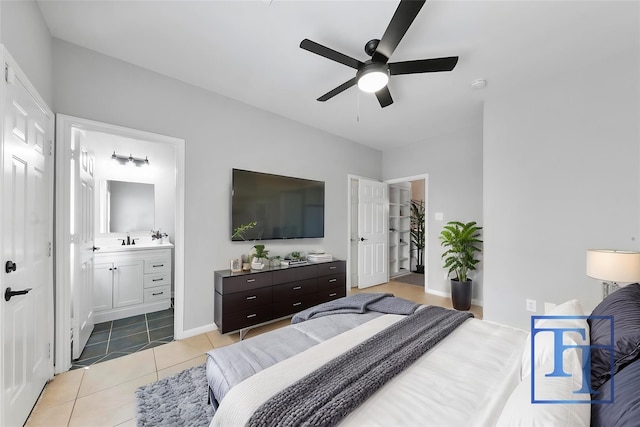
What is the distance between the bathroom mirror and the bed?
11.6ft

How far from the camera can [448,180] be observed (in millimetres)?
4363

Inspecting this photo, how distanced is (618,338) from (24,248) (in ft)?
9.66

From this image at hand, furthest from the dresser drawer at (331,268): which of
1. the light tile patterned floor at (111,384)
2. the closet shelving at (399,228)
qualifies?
the closet shelving at (399,228)

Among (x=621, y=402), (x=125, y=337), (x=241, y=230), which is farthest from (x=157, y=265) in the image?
(x=621, y=402)

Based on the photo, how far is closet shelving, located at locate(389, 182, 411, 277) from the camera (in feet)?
19.1

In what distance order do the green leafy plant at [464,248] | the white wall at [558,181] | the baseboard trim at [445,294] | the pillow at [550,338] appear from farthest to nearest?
the baseboard trim at [445,294] < the green leafy plant at [464,248] < the white wall at [558,181] < the pillow at [550,338]

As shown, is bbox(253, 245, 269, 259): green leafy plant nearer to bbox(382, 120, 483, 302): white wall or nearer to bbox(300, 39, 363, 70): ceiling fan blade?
bbox(300, 39, 363, 70): ceiling fan blade

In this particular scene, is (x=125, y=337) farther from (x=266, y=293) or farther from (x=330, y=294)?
(x=330, y=294)

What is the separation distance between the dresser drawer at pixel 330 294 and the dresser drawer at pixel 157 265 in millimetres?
2151

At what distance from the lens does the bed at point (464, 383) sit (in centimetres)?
77

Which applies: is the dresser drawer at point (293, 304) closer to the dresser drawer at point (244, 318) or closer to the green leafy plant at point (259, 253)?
the dresser drawer at point (244, 318)

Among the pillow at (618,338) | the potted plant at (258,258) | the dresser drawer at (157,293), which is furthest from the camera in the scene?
the dresser drawer at (157,293)

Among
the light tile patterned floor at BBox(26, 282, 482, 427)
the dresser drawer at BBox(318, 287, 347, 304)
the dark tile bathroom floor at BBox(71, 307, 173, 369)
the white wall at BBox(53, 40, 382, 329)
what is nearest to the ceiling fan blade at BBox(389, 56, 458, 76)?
the white wall at BBox(53, 40, 382, 329)

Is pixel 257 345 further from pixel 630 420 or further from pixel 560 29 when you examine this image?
pixel 560 29
